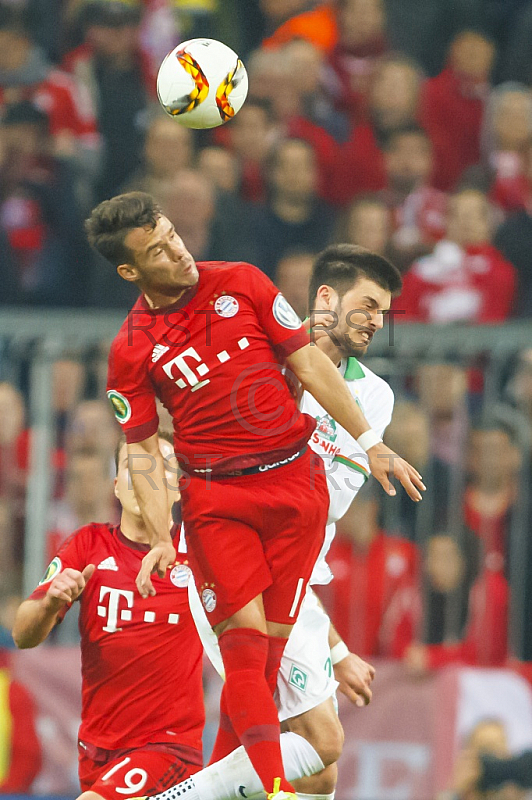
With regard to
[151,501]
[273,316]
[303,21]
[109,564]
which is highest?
[303,21]

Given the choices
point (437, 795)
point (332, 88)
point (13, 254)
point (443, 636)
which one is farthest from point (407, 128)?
point (437, 795)

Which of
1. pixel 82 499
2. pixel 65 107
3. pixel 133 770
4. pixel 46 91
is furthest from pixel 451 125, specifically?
pixel 133 770

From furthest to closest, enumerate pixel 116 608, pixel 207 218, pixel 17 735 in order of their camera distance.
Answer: pixel 207 218
pixel 17 735
pixel 116 608

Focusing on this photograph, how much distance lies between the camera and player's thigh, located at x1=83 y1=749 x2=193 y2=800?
5.12 m

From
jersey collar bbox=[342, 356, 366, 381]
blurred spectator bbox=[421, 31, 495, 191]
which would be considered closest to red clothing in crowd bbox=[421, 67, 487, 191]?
blurred spectator bbox=[421, 31, 495, 191]

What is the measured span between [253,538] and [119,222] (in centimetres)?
121

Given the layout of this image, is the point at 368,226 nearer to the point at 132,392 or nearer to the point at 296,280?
the point at 296,280

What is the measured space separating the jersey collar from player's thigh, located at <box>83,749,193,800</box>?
5.34ft

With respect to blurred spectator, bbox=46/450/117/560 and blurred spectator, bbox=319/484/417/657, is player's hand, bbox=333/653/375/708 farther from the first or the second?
blurred spectator, bbox=46/450/117/560

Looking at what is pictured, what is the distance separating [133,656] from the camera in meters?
5.39

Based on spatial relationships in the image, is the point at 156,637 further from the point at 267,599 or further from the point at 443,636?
the point at 443,636

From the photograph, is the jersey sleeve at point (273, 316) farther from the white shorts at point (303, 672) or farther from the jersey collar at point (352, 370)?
the white shorts at point (303, 672)

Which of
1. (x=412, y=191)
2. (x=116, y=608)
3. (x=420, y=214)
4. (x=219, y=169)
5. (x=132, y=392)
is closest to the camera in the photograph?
(x=132, y=392)

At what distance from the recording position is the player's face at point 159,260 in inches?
190
